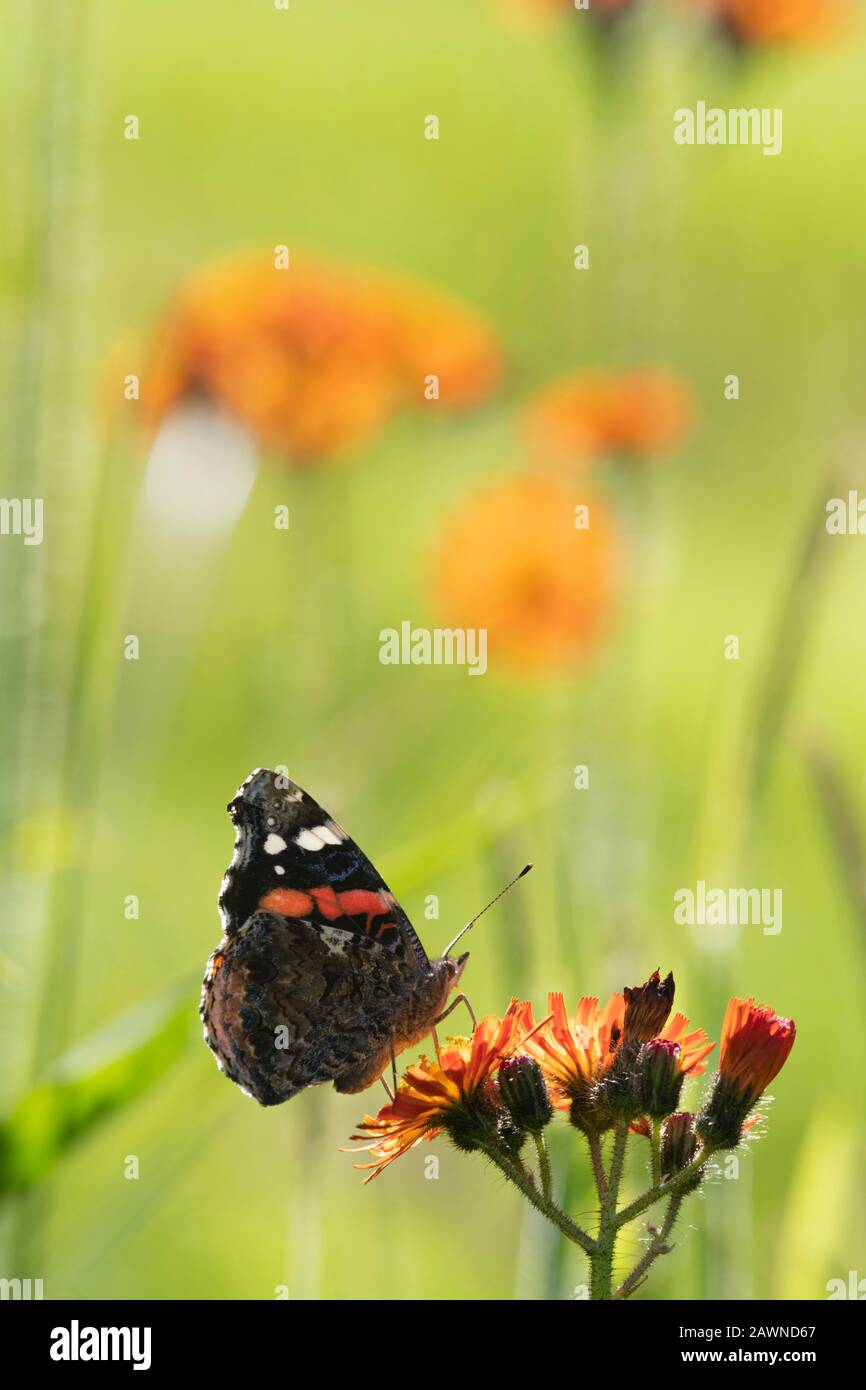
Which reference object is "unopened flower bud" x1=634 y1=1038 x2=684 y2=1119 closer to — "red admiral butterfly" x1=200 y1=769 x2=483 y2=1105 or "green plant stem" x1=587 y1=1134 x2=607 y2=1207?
"green plant stem" x1=587 y1=1134 x2=607 y2=1207

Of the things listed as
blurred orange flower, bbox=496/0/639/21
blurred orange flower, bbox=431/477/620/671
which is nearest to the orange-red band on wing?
blurred orange flower, bbox=431/477/620/671

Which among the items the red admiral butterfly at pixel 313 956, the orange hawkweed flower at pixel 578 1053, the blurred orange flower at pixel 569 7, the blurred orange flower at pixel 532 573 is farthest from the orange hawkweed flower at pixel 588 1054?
the blurred orange flower at pixel 569 7

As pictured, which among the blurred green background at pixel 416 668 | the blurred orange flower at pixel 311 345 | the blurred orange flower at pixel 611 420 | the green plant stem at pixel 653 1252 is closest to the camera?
the green plant stem at pixel 653 1252

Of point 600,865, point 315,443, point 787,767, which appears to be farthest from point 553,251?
point 600,865

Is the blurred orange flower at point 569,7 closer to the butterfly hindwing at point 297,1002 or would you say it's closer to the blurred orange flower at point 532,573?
the blurred orange flower at point 532,573

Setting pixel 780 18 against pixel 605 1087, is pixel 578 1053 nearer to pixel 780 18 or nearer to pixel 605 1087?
pixel 605 1087

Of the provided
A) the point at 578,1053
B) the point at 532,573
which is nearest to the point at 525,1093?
the point at 578,1053
